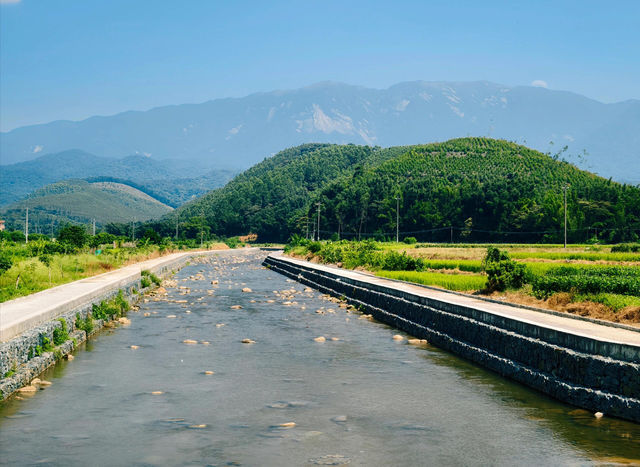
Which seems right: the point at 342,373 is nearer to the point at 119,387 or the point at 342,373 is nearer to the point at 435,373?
the point at 435,373

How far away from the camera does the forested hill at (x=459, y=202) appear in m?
94.5

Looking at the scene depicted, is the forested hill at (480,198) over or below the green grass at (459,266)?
over

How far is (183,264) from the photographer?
68.1 meters

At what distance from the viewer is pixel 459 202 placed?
4579 inches

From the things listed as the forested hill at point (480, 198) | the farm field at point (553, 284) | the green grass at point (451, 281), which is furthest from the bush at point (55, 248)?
the forested hill at point (480, 198)

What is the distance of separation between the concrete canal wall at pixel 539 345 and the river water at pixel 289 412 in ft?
1.34

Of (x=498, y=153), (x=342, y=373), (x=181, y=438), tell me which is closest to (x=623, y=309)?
(x=342, y=373)

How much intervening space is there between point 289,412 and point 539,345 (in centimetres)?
583

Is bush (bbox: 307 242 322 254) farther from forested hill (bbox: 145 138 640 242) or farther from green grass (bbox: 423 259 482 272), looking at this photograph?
forested hill (bbox: 145 138 640 242)

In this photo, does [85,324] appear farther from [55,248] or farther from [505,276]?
[55,248]

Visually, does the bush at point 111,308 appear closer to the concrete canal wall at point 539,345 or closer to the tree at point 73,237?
the concrete canal wall at point 539,345

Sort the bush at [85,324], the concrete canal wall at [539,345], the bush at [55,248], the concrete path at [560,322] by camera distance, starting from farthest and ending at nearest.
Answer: the bush at [55,248], the bush at [85,324], the concrete path at [560,322], the concrete canal wall at [539,345]

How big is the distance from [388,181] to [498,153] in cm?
3480

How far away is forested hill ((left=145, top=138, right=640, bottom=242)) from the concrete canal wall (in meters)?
68.2
